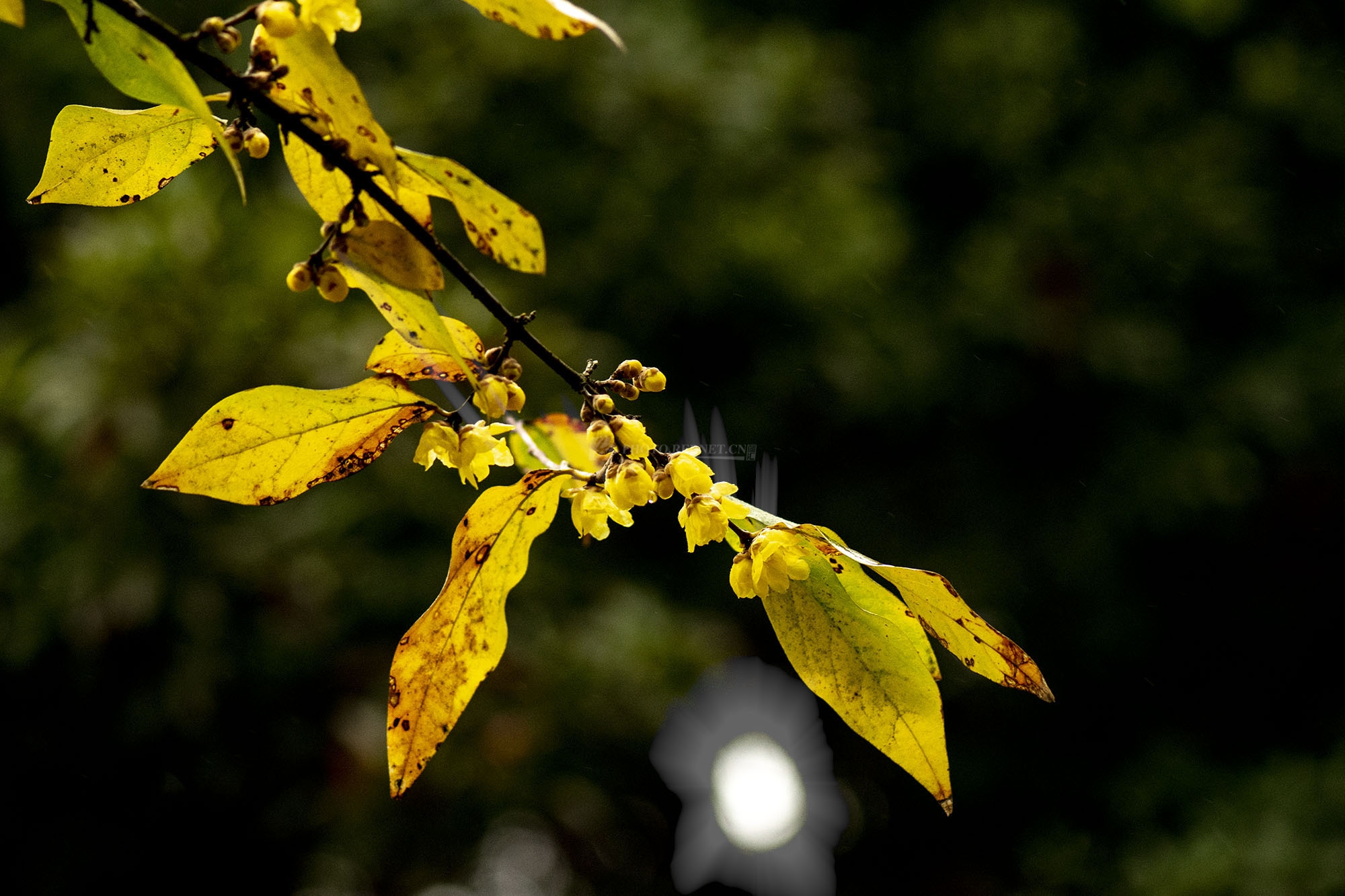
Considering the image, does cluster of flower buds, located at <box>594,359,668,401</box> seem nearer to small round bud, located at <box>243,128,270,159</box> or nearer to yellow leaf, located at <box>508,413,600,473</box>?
yellow leaf, located at <box>508,413,600,473</box>

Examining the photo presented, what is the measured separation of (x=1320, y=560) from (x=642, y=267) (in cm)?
261

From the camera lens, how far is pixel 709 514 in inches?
12.7

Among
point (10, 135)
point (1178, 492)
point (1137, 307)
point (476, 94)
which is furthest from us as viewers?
point (1137, 307)

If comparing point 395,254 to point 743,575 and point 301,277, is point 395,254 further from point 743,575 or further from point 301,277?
point 743,575

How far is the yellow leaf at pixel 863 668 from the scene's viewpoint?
0.29 m

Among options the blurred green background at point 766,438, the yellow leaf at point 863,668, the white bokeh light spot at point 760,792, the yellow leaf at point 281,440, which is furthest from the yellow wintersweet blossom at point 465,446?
the white bokeh light spot at point 760,792

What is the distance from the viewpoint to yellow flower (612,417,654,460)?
0.32 metres

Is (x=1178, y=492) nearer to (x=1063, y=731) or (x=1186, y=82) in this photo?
(x=1063, y=731)

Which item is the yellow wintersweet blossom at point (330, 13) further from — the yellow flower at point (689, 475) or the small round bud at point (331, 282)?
the yellow flower at point (689, 475)

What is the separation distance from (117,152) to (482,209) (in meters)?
0.12

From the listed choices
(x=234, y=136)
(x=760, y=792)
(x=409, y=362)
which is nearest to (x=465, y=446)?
(x=409, y=362)

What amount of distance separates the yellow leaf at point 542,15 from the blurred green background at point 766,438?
1595 mm

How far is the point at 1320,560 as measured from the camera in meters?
3.19

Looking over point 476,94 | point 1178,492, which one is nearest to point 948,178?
point 1178,492
